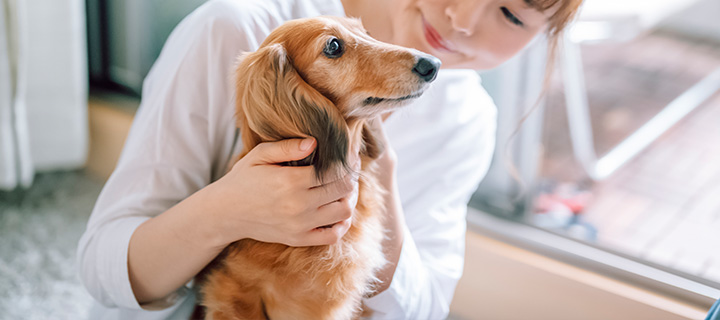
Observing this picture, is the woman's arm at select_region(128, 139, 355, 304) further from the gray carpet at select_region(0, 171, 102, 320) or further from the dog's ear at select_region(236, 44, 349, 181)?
the gray carpet at select_region(0, 171, 102, 320)

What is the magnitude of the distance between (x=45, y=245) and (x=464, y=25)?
1.61 meters

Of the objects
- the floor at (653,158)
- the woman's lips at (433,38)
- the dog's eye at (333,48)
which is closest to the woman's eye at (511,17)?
the woman's lips at (433,38)

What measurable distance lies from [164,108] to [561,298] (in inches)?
41.5

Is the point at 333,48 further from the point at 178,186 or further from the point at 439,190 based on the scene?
the point at 439,190

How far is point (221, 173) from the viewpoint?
38.5 inches

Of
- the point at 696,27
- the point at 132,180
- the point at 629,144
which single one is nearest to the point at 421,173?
the point at 132,180

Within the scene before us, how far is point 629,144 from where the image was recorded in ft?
8.14

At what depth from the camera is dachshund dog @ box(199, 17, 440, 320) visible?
0.71 meters

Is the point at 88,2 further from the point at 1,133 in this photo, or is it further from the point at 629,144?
the point at 629,144

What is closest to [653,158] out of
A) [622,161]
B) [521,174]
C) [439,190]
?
[622,161]

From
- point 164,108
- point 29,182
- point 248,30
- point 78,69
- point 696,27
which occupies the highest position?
point 248,30

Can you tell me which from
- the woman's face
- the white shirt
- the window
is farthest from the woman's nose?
the window

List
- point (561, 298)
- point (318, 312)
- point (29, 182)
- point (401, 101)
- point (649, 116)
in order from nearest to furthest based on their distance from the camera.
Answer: point (401, 101) < point (318, 312) < point (561, 298) < point (29, 182) < point (649, 116)

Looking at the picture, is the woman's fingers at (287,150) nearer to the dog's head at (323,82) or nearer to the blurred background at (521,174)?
the dog's head at (323,82)
